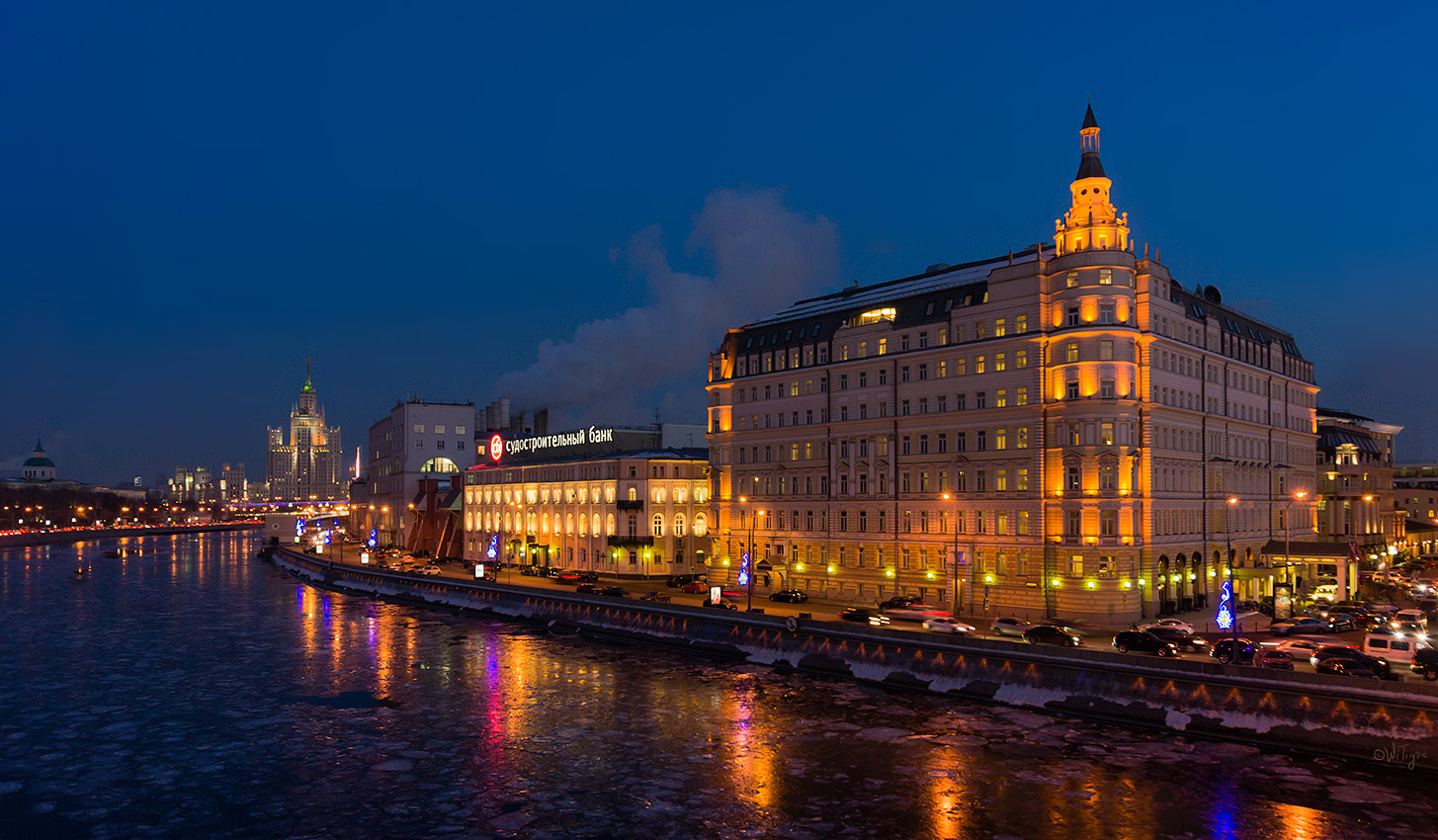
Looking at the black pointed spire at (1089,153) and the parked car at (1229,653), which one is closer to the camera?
the parked car at (1229,653)

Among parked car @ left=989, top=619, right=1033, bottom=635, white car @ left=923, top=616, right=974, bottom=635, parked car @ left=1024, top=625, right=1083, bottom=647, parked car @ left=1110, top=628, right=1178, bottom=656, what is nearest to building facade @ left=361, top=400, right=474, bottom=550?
white car @ left=923, top=616, right=974, bottom=635

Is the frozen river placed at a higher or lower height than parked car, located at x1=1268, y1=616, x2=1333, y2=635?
lower

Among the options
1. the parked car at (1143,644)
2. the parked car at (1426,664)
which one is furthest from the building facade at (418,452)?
the parked car at (1426,664)

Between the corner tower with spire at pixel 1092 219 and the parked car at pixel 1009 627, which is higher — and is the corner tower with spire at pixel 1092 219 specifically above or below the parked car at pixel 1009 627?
above

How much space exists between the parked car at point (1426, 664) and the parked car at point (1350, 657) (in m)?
1.47

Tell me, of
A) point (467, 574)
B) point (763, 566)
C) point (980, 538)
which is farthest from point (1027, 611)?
point (467, 574)

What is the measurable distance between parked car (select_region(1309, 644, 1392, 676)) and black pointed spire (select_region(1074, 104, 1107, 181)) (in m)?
40.3

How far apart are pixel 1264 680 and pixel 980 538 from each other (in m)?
34.5

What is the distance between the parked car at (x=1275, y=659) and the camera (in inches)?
2023

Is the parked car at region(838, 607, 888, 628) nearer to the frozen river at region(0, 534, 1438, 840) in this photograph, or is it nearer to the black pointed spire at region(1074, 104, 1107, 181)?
the frozen river at region(0, 534, 1438, 840)

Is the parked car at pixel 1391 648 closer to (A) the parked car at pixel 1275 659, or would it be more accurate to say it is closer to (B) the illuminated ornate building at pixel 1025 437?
(A) the parked car at pixel 1275 659

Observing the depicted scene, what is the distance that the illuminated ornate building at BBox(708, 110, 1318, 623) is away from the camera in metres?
73.9

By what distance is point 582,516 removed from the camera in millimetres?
126812

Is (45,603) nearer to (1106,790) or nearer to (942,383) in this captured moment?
(942,383)
